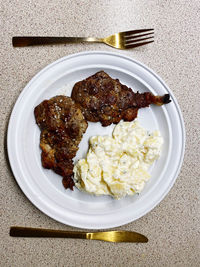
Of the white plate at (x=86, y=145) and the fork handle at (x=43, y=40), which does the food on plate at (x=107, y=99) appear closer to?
the white plate at (x=86, y=145)

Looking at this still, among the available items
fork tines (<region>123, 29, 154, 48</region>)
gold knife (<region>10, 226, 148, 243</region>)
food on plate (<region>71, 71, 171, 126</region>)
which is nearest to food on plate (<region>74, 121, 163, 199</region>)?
food on plate (<region>71, 71, 171, 126</region>)

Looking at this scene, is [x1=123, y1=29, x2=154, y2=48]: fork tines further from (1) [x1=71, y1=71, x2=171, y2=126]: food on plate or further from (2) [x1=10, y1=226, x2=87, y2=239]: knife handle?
(2) [x1=10, y1=226, x2=87, y2=239]: knife handle

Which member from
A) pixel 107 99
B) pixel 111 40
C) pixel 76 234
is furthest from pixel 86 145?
pixel 111 40

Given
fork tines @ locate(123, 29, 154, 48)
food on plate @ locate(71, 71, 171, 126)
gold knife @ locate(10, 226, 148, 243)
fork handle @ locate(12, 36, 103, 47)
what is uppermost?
fork tines @ locate(123, 29, 154, 48)

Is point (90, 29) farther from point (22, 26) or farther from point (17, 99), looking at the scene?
point (17, 99)

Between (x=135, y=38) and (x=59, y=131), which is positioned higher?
(x=135, y=38)

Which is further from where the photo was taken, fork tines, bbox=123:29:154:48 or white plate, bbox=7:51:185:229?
fork tines, bbox=123:29:154:48

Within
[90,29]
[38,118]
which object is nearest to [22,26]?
[90,29]

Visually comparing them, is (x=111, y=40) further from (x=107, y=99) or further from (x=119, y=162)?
(x=119, y=162)
